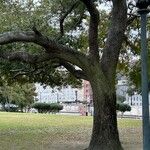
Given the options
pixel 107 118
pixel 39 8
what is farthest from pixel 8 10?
pixel 107 118

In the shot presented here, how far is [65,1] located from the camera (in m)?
20.7

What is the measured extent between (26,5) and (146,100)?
1635 centimetres

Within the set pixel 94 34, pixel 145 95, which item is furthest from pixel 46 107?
pixel 145 95

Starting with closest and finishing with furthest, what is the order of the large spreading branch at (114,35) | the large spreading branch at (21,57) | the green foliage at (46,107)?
the large spreading branch at (21,57) < the large spreading branch at (114,35) < the green foliage at (46,107)

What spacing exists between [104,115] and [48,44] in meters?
3.18

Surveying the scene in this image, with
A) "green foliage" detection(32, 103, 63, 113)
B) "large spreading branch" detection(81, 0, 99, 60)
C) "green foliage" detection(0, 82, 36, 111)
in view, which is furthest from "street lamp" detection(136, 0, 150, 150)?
"green foliage" detection(32, 103, 63, 113)

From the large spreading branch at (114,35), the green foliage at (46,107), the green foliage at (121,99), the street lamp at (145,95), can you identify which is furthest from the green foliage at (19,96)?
the street lamp at (145,95)

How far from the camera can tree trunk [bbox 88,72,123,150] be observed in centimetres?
1756

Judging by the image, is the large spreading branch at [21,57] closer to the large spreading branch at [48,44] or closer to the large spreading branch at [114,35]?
the large spreading branch at [48,44]

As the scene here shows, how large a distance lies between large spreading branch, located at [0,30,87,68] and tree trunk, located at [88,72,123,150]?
Answer: 0.96 metres

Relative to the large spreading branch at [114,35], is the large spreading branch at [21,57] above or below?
below

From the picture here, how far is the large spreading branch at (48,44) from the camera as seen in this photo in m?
16.1

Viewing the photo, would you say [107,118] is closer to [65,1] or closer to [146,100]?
[65,1]

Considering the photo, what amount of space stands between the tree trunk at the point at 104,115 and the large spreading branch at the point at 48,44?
3.14ft
